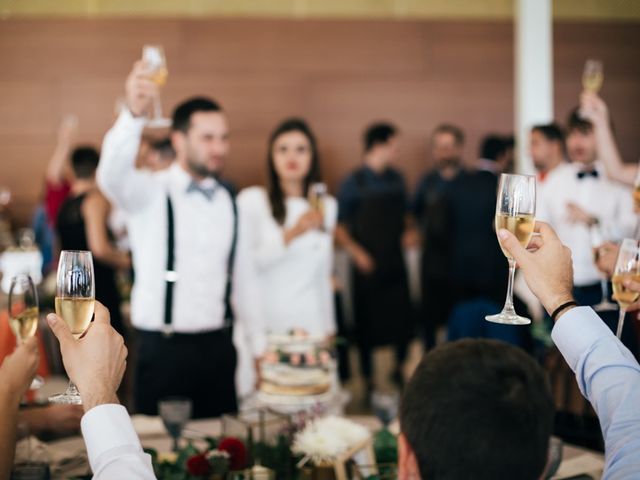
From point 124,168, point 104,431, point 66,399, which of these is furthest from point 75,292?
point 124,168

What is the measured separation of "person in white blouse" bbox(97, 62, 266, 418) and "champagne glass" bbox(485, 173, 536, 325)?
5.11 ft

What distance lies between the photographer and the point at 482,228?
209 inches

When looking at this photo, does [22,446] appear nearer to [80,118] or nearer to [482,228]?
[482,228]

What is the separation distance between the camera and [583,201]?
4227 millimetres

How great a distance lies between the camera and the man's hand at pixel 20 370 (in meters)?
1.50

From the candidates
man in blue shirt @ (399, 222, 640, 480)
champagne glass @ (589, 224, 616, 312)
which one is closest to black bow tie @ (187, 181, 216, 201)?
champagne glass @ (589, 224, 616, 312)

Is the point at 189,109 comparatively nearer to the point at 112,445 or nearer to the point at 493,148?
the point at 112,445

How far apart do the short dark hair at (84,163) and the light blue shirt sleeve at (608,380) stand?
356cm

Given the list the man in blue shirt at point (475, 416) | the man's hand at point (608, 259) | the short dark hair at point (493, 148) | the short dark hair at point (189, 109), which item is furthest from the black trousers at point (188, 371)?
the short dark hair at point (493, 148)

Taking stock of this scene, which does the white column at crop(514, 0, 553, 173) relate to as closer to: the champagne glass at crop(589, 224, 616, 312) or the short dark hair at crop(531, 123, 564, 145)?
the short dark hair at crop(531, 123, 564, 145)

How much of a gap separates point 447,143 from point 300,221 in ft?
8.61

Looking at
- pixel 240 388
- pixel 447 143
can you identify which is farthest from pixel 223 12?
pixel 240 388

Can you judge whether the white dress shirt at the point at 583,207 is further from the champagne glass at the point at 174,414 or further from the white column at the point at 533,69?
A: the champagne glass at the point at 174,414

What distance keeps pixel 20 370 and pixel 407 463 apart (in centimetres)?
82
